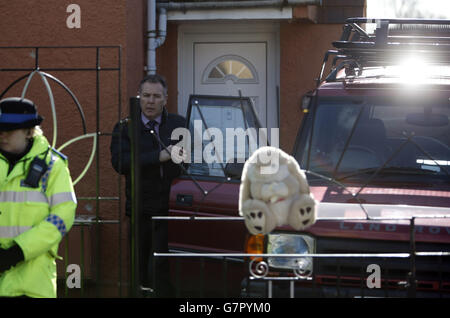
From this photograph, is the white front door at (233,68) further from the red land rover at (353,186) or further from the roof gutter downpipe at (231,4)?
the red land rover at (353,186)

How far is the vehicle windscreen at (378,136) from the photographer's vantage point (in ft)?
14.3

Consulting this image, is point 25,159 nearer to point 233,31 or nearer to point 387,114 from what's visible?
point 387,114

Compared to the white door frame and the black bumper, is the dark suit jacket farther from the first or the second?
the white door frame

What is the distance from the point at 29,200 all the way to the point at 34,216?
0.08 m

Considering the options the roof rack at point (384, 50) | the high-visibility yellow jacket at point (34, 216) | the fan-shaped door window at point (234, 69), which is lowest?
the high-visibility yellow jacket at point (34, 216)

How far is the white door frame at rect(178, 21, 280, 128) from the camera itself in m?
8.54

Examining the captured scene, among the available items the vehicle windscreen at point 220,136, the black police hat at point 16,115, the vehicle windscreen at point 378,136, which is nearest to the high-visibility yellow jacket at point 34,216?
the black police hat at point 16,115

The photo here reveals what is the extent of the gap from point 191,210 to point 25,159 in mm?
1316

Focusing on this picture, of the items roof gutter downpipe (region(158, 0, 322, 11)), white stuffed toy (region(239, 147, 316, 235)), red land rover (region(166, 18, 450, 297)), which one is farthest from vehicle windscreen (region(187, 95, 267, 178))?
roof gutter downpipe (region(158, 0, 322, 11))

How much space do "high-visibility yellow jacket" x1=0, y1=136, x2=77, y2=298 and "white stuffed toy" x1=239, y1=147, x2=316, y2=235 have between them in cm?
110

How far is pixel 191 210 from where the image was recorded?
4449mm

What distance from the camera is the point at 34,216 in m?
3.39

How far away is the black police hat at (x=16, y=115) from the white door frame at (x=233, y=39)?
5271mm
